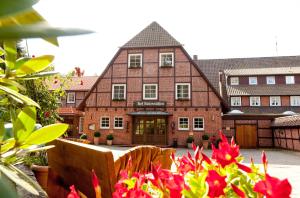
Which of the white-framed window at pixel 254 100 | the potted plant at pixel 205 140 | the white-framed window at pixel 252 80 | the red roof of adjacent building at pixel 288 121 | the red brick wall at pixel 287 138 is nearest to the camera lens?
the red roof of adjacent building at pixel 288 121

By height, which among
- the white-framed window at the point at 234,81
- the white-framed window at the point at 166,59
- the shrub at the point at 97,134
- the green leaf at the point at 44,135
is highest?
the white-framed window at the point at 166,59

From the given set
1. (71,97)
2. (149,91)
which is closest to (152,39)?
(149,91)

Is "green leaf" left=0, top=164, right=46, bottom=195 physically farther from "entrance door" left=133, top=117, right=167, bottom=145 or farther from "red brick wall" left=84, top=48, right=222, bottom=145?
"entrance door" left=133, top=117, right=167, bottom=145

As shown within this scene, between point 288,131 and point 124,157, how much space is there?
1931 centimetres

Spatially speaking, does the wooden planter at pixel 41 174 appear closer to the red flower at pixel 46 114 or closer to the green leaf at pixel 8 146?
the red flower at pixel 46 114

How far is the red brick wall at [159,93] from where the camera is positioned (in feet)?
62.7

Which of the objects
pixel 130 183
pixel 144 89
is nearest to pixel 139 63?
pixel 144 89

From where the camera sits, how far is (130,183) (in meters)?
0.93

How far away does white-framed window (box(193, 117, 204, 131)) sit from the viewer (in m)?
19.1

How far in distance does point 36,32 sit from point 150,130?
19681 mm

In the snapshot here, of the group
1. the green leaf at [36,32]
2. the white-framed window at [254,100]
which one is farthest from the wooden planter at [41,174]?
the white-framed window at [254,100]

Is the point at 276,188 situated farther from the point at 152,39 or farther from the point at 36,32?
the point at 152,39

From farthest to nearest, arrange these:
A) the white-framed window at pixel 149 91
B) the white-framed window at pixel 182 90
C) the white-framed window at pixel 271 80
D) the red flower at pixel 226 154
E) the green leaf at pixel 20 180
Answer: the white-framed window at pixel 271 80, the white-framed window at pixel 149 91, the white-framed window at pixel 182 90, the red flower at pixel 226 154, the green leaf at pixel 20 180

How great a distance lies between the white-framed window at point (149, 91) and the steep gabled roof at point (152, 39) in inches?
120
